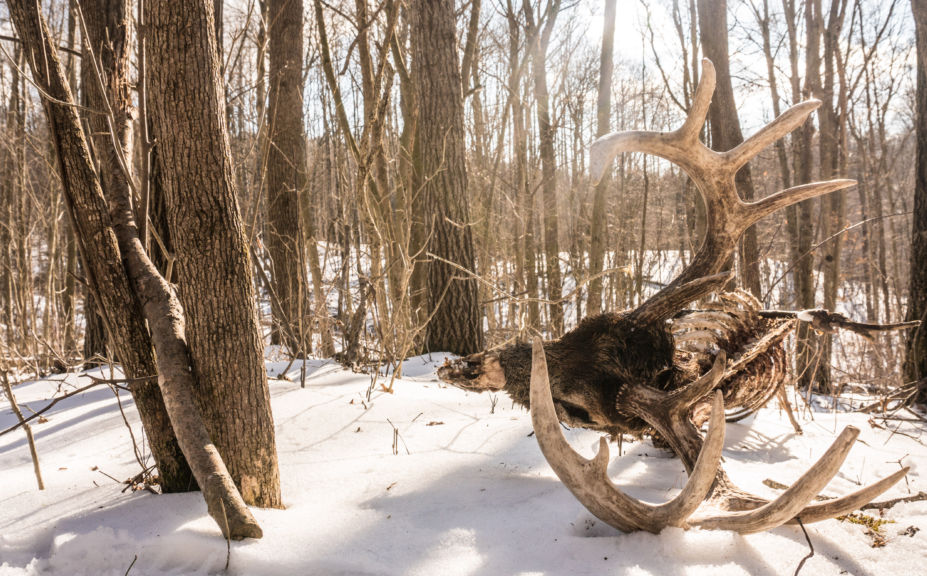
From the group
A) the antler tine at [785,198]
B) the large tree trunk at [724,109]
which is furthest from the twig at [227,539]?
the large tree trunk at [724,109]

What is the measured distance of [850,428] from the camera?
136 centimetres

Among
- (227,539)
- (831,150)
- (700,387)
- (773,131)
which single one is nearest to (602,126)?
(831,150)

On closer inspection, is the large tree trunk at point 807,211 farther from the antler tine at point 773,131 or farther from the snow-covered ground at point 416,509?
the antler tine at point 773,131

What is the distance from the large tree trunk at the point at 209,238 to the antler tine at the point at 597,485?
0.97 metres

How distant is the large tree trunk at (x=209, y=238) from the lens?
168cm

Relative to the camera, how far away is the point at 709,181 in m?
2.25

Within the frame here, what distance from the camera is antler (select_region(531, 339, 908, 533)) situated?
1.43 m

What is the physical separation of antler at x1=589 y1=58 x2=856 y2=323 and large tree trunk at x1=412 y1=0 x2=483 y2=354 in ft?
11.1

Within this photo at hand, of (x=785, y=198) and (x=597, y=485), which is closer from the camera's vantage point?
(x=597, y=485)

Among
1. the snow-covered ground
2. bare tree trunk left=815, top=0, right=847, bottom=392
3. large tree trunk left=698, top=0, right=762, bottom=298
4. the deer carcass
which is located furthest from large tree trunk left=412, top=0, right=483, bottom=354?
bare tree trunk left=815, top=0, right=847, bottom=392

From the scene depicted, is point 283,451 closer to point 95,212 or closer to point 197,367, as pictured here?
point 197,367

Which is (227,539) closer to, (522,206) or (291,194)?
(291,194)

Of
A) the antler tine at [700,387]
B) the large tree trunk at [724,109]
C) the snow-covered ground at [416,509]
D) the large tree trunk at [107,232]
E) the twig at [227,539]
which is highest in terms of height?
the large tree trunk at [724,109]

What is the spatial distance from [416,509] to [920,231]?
453 centimetres
